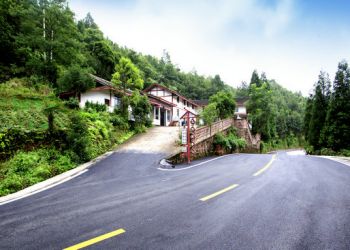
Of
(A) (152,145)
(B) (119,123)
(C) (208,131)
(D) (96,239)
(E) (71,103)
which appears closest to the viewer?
(D) (96,239)

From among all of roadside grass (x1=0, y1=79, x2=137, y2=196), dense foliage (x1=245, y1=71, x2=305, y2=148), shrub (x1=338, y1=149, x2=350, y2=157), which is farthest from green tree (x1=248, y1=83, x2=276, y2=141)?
roadside grass (x1=0, y1=79, x2=137, y2=196)

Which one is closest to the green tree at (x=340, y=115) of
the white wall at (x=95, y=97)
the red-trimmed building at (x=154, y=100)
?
the red-trimmed building at (x=154, y=100)

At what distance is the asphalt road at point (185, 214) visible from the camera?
133 inches

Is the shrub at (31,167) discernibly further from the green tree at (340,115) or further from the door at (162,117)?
the green tree at (340,115)

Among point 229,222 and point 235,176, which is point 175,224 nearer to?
point 229,222

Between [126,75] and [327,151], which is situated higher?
[126,75]

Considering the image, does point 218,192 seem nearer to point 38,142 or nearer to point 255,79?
point 38,142

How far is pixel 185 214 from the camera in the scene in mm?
4484

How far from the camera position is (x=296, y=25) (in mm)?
18500

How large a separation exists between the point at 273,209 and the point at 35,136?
1039 centimetres

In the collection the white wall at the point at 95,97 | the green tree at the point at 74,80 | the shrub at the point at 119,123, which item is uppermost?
the green tree at the point at 74,80

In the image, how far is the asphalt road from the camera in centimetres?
338

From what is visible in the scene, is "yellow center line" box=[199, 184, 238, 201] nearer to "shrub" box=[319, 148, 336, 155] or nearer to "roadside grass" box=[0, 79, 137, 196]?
"roadside grass" box=[0, 79, 137, 196]

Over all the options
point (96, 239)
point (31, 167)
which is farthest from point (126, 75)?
point (96, 239)
